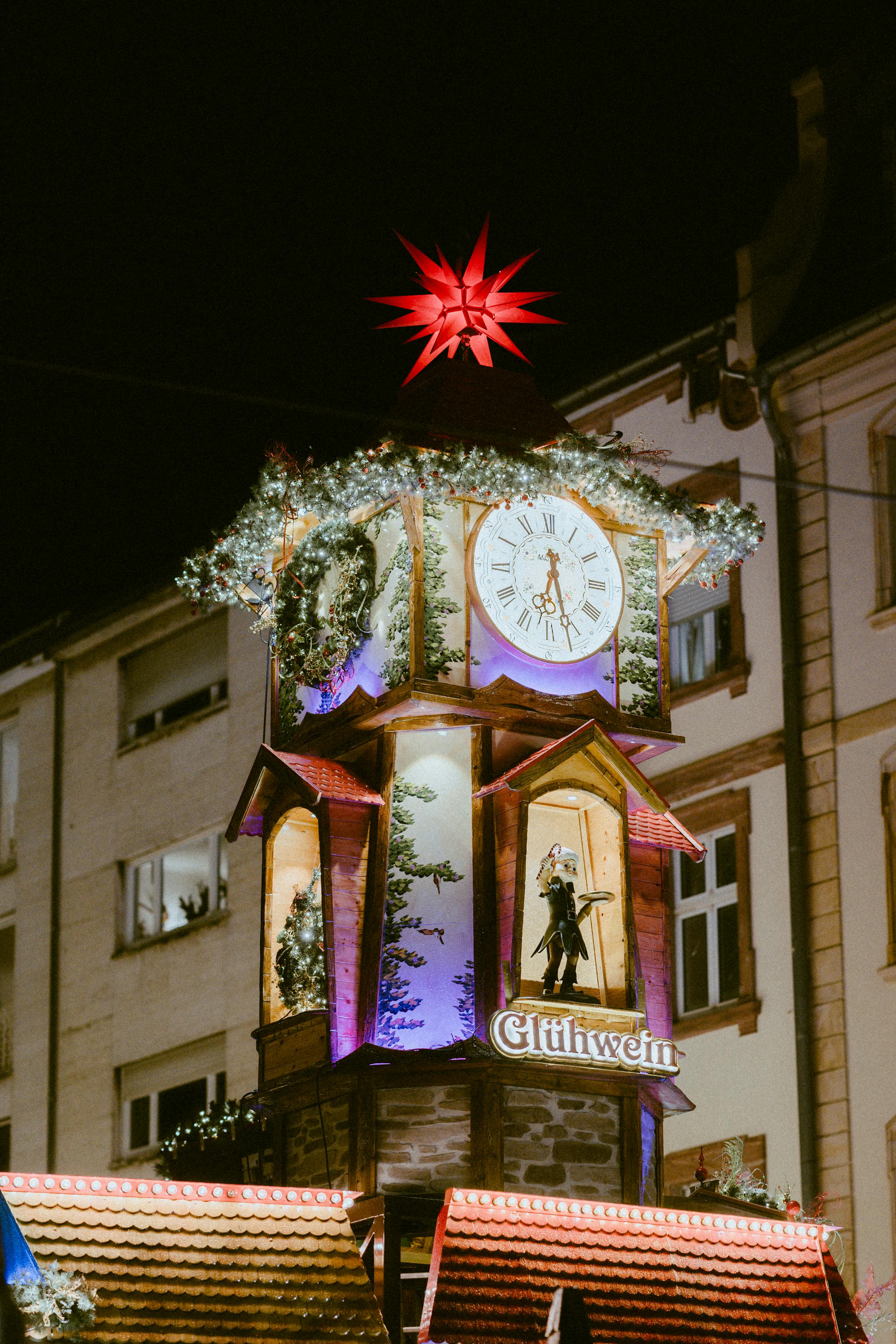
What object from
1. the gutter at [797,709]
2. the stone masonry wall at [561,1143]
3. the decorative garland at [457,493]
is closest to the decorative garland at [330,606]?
the decorative garland at [457,493]

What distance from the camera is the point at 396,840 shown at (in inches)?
637

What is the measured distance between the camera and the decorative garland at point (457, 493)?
16484 millimetres

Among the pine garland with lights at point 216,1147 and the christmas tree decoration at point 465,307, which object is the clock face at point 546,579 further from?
the pine garland with lights at point 216,1147

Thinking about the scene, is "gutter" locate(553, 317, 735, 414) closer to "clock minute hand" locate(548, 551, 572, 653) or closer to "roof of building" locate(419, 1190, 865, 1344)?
"clock minute hand" locate(548, 551, 572, 653)

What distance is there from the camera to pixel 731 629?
2461cm

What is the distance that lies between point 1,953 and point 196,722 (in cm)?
549

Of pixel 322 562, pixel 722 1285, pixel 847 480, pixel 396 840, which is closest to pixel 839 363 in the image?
pixel 847 480

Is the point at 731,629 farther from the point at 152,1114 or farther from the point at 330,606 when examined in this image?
Answer: the point at 152,1114

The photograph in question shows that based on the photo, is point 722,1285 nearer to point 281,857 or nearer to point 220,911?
point 281,857

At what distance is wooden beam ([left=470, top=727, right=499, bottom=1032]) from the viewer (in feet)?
51.1

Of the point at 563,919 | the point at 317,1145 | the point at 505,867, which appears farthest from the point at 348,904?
the point at 317,1145

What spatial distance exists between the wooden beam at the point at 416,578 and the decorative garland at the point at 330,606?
57cm

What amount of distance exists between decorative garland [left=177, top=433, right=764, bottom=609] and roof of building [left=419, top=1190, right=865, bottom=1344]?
496cm

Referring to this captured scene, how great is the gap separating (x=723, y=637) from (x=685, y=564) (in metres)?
7.33
